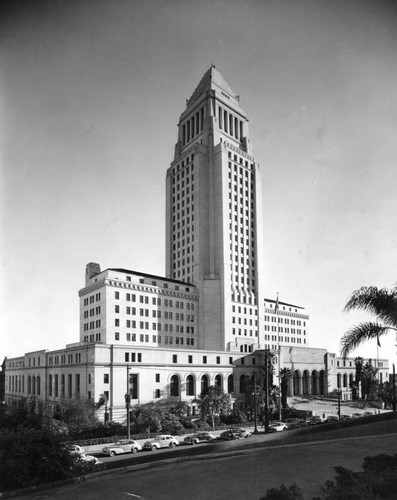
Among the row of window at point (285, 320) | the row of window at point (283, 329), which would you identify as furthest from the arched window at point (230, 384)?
the row of window at point (285, 320)

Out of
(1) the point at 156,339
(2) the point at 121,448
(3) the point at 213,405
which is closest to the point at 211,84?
(1) the point at 156,339

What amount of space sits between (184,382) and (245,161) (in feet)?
187

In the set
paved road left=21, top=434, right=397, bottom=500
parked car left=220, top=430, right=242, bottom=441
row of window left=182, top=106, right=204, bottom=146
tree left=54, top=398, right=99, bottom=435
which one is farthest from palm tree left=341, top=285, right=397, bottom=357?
row of window left=182, top=106, right=204, bottom=146

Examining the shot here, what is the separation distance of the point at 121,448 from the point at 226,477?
28258 millimetres

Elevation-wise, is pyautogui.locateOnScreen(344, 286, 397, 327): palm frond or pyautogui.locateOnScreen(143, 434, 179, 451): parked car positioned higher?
pyautogui.locateOnScreen(344, 286, 397, 327): palm frond

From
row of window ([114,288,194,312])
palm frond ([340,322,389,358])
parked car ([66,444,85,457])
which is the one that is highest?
row of window ([114,288,194,312])

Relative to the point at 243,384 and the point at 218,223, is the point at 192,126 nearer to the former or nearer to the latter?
the point at 218,223

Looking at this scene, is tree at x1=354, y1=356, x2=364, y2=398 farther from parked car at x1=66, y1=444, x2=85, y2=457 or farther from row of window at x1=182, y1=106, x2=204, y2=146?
parked car at x1=66, y1=444, x2=85, y2=457

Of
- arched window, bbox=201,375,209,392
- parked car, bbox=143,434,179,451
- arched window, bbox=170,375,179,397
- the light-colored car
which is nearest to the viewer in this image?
the light-colored car

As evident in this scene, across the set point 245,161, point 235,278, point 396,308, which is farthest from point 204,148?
point 396,308

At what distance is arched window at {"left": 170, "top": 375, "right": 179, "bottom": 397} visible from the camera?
74312mm

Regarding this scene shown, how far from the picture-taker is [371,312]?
25766 millimetres

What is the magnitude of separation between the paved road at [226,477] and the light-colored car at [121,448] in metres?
21.4

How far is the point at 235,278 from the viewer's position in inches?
3883
